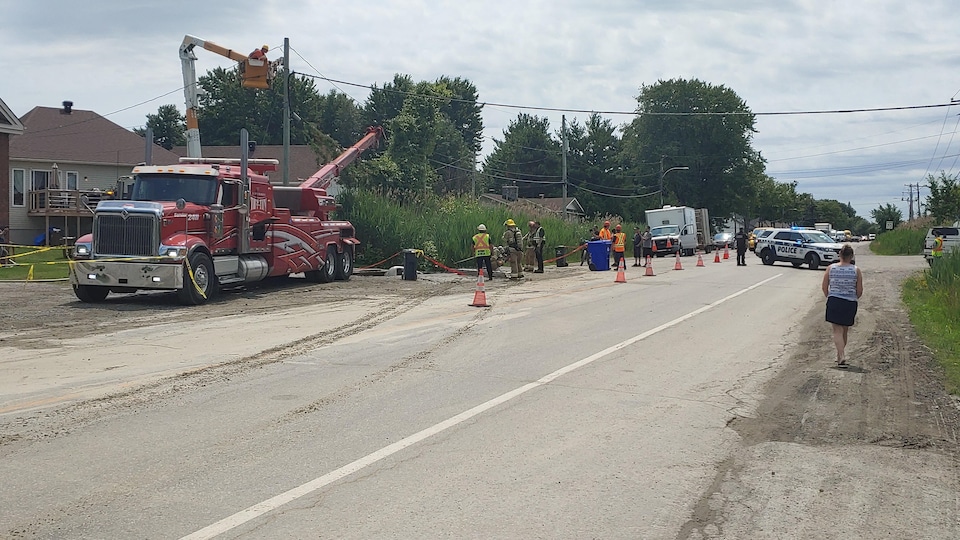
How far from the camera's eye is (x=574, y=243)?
1763 inches

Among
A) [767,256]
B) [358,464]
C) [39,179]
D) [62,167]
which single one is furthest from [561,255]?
[358,464]

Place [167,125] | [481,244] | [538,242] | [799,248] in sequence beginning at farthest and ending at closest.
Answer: [167,125] → [799,248] → [538,242] → [481,244]

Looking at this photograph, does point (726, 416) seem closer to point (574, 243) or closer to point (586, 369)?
point (586, 369)

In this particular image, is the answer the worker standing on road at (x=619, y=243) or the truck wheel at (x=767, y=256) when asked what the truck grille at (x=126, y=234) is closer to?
the worker standing on road at (x=619, y=243)

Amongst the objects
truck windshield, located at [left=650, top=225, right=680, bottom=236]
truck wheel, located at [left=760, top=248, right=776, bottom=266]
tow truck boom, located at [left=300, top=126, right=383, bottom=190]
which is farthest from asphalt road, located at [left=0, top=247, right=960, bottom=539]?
truck windshield, located at [left=650, top=225, right=680, bottom=236]

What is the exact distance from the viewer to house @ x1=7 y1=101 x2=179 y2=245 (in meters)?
38.7

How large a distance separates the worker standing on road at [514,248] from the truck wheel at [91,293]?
1267 centimetres

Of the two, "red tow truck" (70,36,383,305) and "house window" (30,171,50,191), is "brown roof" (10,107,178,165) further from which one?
"red tow truck" (70,36,383,305)

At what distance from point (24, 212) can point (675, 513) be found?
39880 mm

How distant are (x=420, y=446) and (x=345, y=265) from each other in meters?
19.6

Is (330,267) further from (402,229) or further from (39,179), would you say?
(39,179)

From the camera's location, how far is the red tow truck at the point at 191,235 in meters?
18.1

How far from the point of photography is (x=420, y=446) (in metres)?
7.41

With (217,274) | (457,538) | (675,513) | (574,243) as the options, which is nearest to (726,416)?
(675,513)
